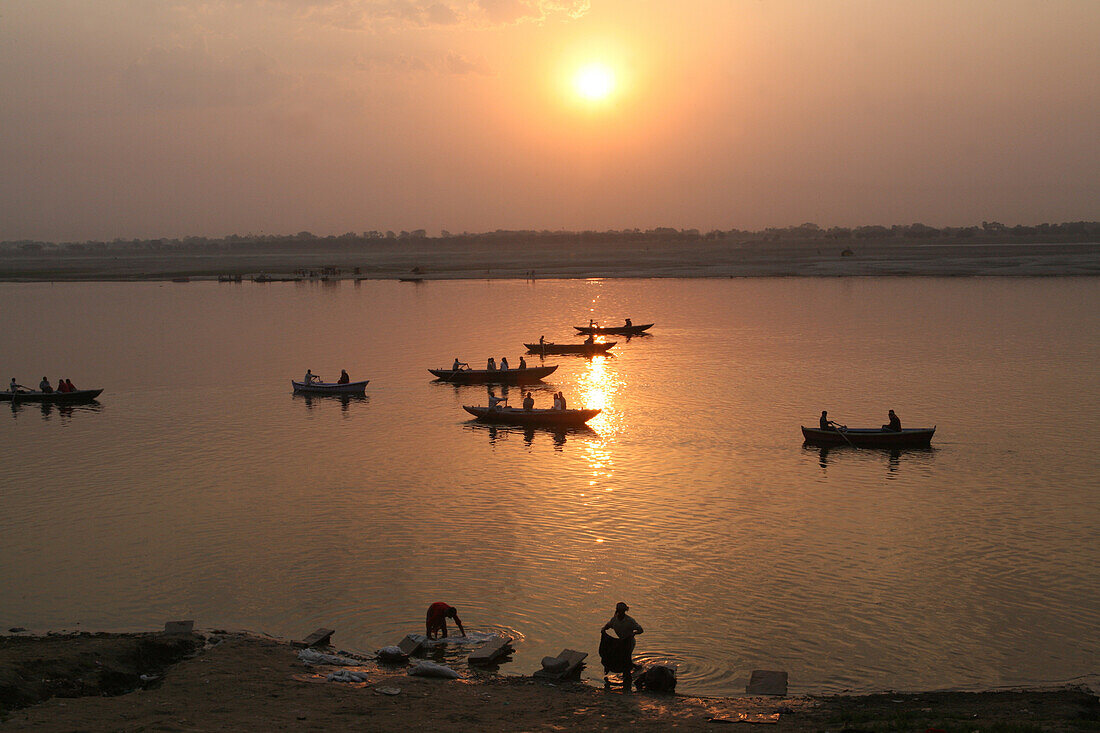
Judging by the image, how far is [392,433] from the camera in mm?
37625

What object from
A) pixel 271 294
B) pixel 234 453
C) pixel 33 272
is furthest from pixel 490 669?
pixel 33 272

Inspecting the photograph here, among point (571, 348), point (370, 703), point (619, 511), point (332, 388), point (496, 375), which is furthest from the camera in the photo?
point (571, 348)

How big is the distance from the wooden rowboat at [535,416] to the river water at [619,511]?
0.75 meters

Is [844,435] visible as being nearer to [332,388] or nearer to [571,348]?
[332,388]

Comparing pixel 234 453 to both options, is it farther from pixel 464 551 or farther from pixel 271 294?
pixel 271 294

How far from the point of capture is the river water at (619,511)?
18.0 metres

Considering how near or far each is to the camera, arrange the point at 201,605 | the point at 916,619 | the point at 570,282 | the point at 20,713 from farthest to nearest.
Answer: the point at 570,282
the point at 201,605
the point at 916,619
the point at 20,713

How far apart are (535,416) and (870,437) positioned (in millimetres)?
13247

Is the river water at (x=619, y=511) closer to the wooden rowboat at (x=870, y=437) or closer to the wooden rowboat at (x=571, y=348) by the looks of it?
the wooden rowboat at (x=870, y=437)

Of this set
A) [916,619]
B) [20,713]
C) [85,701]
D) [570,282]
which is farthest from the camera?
[570,282]

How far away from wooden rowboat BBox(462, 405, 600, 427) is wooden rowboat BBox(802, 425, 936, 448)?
354 inches

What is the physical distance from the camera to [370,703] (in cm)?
1383

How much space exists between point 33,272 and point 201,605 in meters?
195

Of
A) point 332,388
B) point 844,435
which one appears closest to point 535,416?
point 844,435
